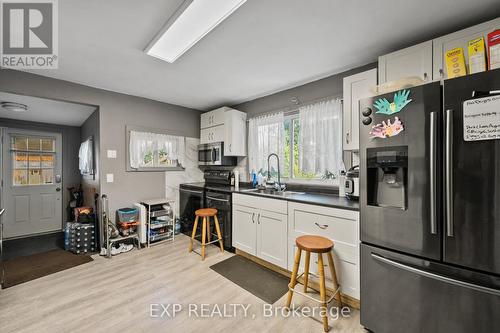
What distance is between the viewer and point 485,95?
1.13 m

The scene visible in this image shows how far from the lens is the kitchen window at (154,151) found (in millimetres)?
3387

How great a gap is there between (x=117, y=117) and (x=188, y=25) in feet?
7.61

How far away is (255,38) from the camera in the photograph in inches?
73.7

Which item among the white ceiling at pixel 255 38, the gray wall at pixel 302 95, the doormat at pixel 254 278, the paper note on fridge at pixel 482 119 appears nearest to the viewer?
the paper note on fridge at pixel 482 119

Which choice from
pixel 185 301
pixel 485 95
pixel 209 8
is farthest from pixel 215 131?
pixel 485 95

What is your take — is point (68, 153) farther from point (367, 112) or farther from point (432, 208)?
point (432, 208)

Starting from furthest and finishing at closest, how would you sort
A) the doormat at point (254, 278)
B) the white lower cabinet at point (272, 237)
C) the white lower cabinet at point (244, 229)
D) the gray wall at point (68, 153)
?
the gray wall at point (68, 153) < the white lower cabinet at point (244, 229) < the white lower cabinet at point (272, 237) < the doormat at point (254, 278)

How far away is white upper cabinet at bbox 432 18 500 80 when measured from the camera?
1496 mm

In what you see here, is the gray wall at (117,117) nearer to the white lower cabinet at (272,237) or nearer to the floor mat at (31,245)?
the floor mat at (31,245)

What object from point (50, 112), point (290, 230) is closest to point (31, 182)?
point (50, 112)

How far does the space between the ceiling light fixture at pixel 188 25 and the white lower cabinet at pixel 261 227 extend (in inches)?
73.0

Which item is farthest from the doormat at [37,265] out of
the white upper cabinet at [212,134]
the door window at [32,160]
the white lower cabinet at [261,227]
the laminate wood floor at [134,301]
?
the white upper cabinet at [212,134]

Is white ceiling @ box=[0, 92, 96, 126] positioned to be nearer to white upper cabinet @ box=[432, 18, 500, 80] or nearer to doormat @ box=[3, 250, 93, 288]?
doormat @ box=[3, 250, 93, 288]

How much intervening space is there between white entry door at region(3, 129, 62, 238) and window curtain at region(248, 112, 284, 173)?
4.35m
